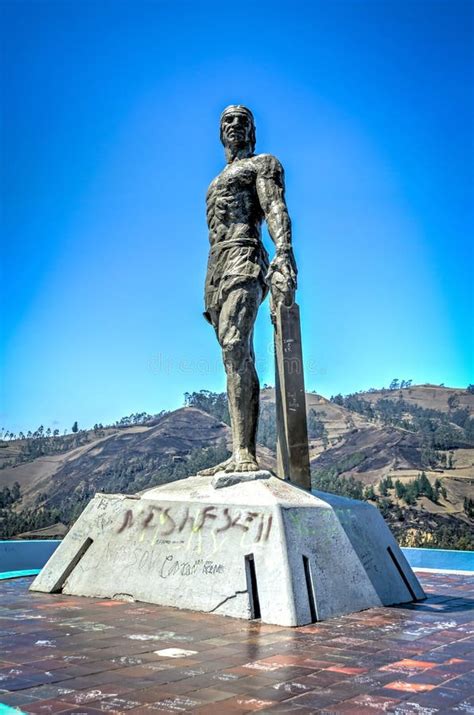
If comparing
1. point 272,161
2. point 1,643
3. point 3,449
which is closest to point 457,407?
point 3,449

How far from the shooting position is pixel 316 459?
21609 millimetres

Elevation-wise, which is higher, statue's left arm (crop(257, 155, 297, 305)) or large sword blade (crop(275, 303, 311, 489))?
statue's left arm (crop(257, 155, 297, 305))

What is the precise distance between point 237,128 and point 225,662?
14.3 feet

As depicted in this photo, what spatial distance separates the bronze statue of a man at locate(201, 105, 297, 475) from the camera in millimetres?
5641

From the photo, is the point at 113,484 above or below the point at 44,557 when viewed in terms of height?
above

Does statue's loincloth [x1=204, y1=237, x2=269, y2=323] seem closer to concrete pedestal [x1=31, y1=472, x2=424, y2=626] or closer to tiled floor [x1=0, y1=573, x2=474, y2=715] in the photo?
concrete pedestal [x1=31, y1=472, x2=424, y2=626]

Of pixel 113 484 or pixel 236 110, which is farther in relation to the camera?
pixel 113 484

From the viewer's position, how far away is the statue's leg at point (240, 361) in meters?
5.70

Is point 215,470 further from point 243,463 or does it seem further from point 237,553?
point 237,553

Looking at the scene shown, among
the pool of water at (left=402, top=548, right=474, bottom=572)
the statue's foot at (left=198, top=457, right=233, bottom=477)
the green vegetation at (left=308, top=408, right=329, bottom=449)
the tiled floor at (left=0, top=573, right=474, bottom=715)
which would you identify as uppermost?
the green vegetation at (left=308, top=408, right=329, bottom=449)

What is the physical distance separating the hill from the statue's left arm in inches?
408

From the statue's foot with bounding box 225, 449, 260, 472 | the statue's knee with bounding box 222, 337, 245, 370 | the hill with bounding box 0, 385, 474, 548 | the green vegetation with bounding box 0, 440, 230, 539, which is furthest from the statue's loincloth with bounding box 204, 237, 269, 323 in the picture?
the green vegetation with bounding box 0, 440, 230, 539

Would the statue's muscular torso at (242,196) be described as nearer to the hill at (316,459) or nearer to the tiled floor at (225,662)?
the tiled floor at (225,662)

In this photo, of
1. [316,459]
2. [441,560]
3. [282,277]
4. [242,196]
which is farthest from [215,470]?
[316,459]
